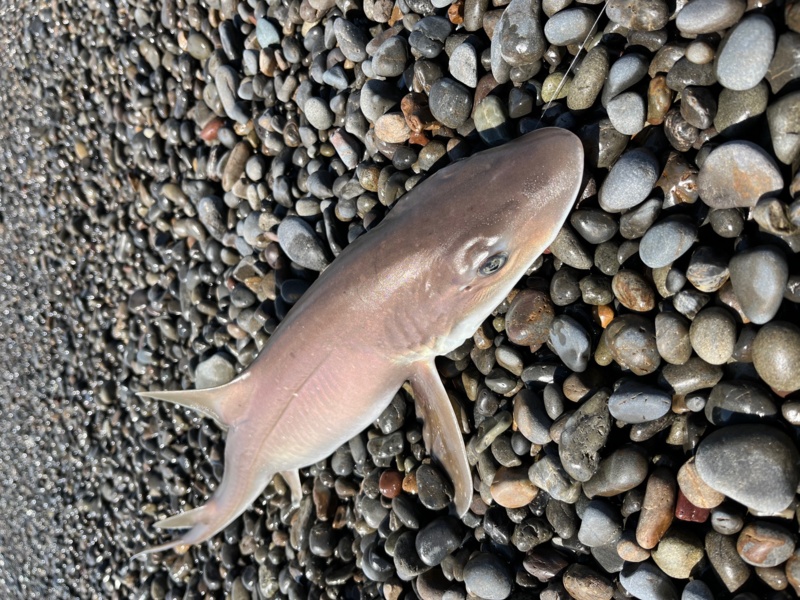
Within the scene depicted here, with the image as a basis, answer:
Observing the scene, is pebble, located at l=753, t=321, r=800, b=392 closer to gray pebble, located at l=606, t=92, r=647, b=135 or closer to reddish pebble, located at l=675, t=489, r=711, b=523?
reddish pebble, located at l=675, t=489, r=711, b=523

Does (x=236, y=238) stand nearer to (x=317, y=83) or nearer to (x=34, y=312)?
(x=317, y=83)

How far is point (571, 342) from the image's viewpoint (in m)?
2.63

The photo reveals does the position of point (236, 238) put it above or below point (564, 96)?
below

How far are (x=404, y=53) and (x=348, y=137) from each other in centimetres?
59

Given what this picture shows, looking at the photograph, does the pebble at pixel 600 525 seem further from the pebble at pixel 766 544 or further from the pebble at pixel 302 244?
the pebble at pixel 302 244

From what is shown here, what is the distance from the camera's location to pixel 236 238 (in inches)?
160

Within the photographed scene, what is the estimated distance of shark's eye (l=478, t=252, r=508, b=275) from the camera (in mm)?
2549

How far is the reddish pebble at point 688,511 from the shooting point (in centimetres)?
236

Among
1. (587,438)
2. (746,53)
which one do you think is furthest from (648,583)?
(746,53)

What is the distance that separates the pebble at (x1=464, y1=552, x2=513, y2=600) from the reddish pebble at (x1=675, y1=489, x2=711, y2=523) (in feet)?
2.88

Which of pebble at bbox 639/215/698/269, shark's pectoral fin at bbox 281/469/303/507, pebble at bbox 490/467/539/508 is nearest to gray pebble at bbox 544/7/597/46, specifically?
pebble at bbox 639/215/698/269

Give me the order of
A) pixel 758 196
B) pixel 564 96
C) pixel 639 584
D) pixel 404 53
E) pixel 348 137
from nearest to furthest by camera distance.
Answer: pixel 758 196
pixel 639 584
pixel 564 96
pixel 404 53
pixel 348 137

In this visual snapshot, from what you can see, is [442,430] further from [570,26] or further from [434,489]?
[570,26]

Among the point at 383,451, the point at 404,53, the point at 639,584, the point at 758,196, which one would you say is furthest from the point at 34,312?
the point at 758,196
